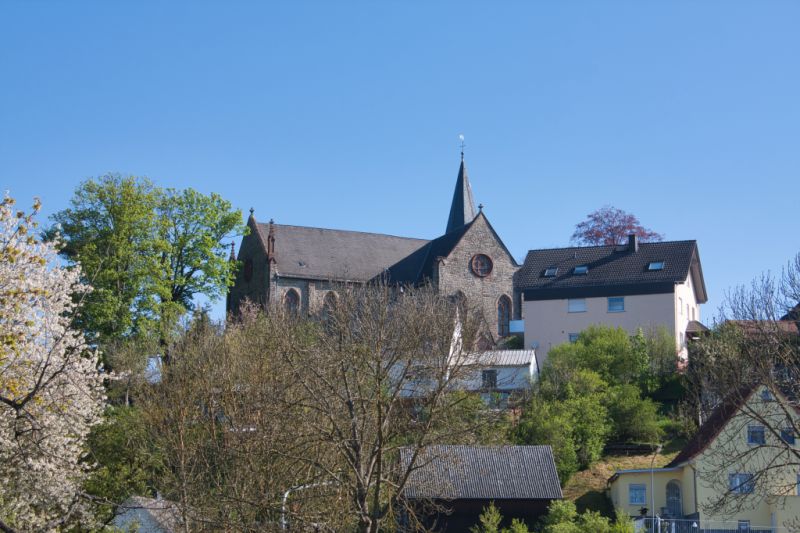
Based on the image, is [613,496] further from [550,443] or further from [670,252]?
[670,252]

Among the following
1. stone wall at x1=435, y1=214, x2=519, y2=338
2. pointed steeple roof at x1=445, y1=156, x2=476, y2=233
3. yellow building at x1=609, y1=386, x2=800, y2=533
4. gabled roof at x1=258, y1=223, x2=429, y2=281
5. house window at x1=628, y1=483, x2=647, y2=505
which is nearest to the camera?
yellow building at x1=609, y1=386, x2=800, y2=533

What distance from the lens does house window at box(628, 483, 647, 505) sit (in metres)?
35.9

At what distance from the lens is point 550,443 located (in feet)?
126

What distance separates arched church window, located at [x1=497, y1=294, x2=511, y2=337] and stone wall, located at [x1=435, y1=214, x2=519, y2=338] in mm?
266

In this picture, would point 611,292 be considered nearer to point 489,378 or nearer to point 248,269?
point 489,378

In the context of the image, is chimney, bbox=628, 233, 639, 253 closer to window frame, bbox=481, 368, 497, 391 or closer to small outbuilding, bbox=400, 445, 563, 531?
window frame, bbox=481, 368, 497, 391

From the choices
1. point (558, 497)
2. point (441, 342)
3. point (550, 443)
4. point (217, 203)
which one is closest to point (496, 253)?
point (217, 203)

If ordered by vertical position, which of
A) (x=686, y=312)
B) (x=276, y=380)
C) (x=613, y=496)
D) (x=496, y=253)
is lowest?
(x=613, y=496)

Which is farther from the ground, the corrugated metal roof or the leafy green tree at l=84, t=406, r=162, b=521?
the corrugated metal roof

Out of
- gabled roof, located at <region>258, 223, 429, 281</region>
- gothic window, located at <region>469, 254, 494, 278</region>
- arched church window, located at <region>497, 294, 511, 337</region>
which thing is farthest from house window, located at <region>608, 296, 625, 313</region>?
gabled roof, located at <region>258, 223, 429, 281</region>

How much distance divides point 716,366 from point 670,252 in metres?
29.8

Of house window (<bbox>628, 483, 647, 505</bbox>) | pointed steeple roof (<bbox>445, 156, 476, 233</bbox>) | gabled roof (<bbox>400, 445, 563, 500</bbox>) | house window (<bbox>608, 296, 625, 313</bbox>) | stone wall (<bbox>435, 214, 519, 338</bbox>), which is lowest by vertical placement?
house window (<bbox>628, 483, 647, 505</bbox>)

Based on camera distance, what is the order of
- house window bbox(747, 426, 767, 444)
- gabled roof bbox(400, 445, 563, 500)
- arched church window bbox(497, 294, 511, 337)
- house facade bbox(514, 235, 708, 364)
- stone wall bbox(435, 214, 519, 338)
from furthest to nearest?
arched church window bbox(497, 294, 511, 337) → stone wall bbox(435, 214, 519, 338) → house facade bbox(514, 235, 708, 364) → house window bbox(747, 426, 767, 444) → gabled roof bbox(400, 445, 563, 500)

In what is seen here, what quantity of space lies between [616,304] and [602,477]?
1664 centimetres
